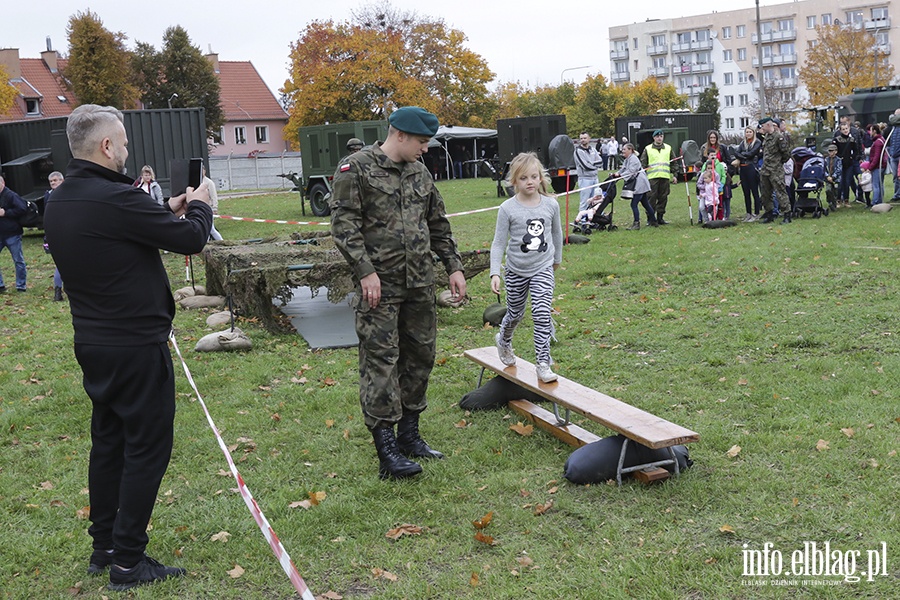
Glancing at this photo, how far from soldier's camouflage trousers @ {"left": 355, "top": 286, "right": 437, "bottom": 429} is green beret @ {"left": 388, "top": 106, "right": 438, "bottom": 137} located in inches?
35.6

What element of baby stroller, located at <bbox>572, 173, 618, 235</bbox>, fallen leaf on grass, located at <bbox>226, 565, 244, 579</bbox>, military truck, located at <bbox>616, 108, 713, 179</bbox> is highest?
military truck, located at <bbox>616, 108, 713, 179</bbox>

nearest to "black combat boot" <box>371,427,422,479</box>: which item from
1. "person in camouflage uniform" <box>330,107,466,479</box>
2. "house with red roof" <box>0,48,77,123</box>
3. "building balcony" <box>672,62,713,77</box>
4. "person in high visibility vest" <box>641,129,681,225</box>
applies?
"person in camouflage uniform" <box>330,107,466,479</box>

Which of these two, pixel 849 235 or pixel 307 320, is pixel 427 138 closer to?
pixel 307 320

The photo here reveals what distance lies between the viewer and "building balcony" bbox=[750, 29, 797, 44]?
335ft

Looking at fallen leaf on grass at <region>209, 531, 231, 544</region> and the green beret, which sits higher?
the green beret

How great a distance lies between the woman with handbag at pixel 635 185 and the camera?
1722cm

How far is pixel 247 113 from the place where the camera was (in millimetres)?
74312

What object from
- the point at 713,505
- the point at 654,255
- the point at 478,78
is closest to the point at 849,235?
the point at 654,255

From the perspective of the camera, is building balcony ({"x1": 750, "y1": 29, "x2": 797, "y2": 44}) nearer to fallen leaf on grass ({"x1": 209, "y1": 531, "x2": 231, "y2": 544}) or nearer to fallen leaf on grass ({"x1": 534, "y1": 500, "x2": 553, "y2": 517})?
fallen leaf on grass ({"x1": 534, "y1": 500, "x2": 553, "y2": 517})

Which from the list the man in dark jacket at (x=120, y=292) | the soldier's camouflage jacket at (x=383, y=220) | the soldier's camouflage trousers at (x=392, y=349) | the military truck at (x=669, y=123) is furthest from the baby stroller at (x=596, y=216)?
the military truck at (x=669, y=123)

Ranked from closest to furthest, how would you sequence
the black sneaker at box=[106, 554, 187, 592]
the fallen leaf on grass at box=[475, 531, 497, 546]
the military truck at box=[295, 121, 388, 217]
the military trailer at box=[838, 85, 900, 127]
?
the black sneaker at box=[106, 554, 187, 592] → the fallen leaf on grass at box=[475, 531, 497, 546] → the military truck at box=[295, 121, 388, 217] → the military trailer at box=[838, 85, 900, 127]

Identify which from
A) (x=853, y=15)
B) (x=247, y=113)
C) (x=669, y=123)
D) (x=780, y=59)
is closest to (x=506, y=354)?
(x=669, y=123)

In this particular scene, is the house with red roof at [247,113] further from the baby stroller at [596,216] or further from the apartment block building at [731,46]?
the baby stroller at [596,216]

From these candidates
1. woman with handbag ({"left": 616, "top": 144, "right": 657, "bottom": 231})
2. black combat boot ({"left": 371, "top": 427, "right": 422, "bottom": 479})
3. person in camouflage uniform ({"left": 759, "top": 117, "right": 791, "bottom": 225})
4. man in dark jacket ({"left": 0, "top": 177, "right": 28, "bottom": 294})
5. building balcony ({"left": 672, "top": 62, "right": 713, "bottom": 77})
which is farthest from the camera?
building balcony ({"left": 672, "top": 62, "right": 713, "bottom": 77})
